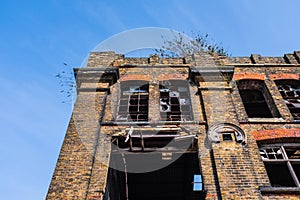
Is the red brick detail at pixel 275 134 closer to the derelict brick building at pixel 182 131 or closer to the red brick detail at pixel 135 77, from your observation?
the derelict brick building at pixel 182 131

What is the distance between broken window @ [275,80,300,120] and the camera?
10.9m

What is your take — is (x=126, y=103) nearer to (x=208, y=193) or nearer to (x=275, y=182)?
(x=208, y=193)

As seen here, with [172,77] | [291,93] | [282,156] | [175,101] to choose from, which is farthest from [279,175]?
[172,77]

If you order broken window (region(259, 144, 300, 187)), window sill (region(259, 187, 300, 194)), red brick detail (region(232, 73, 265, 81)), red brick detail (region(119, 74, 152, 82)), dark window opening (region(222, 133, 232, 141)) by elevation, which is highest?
red brick detail (region(232, 73, 265, 81))

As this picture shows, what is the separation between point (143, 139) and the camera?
8.75 metres

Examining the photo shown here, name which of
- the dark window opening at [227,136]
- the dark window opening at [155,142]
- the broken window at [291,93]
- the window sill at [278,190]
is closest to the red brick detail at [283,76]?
the broken window at [291,93]

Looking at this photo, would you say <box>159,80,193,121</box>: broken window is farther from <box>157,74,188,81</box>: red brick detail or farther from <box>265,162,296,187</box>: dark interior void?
<box>265,162,296,187</box>: dark interior void

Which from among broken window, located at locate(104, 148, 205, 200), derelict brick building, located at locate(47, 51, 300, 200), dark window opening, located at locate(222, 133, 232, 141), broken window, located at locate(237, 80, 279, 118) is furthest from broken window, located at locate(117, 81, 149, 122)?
broken window, located at locate(237, 80, 279, 118)

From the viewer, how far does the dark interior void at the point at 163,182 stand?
32.6 feet

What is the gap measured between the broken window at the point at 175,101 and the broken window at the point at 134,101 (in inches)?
23.9

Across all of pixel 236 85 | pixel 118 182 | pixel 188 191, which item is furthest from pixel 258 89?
pixel 118 182

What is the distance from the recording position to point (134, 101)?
37.1 feet

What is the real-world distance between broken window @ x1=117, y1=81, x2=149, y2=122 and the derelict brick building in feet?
0.12

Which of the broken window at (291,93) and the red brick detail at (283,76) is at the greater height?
the red brick detail at (283,76)
